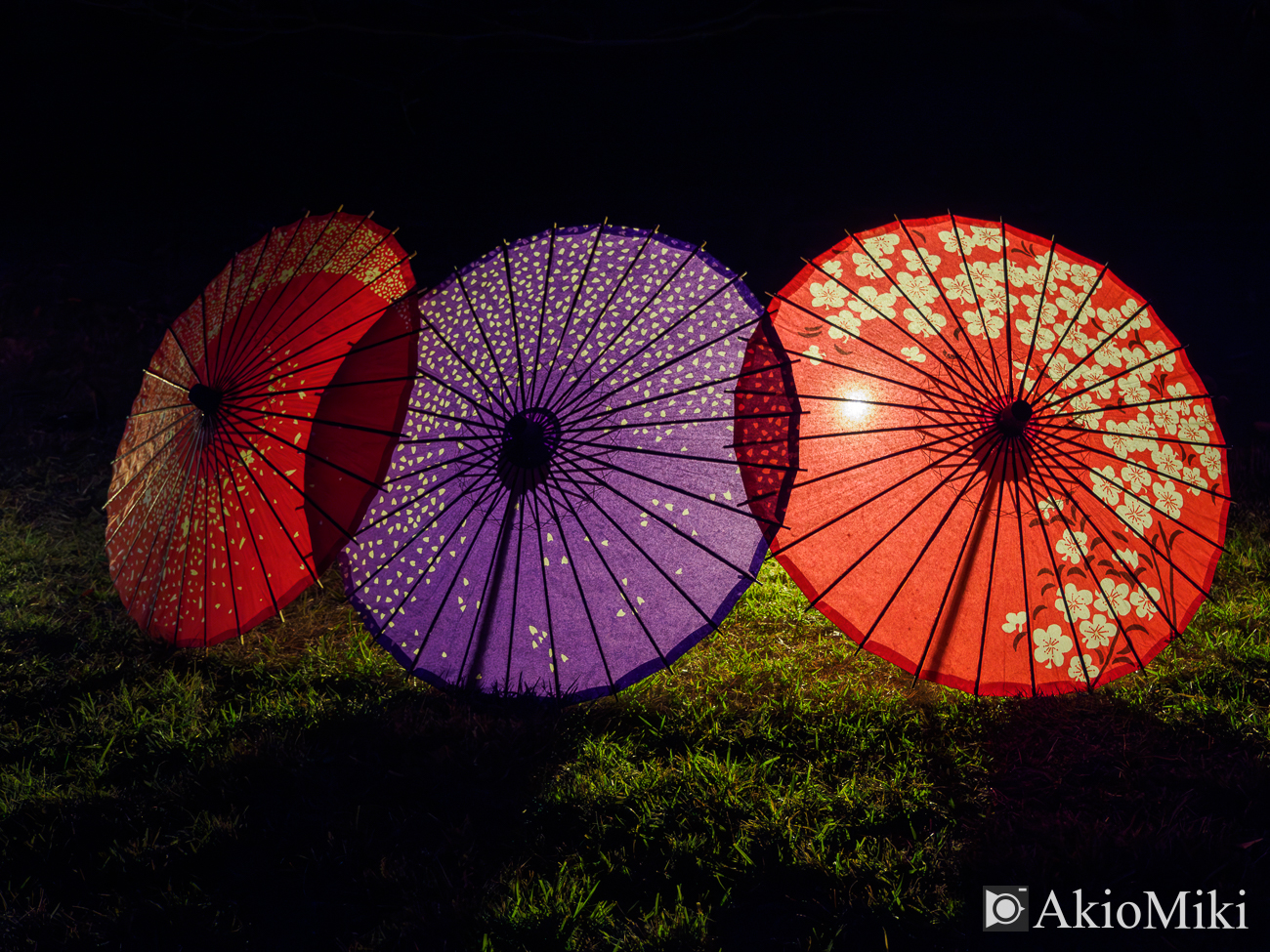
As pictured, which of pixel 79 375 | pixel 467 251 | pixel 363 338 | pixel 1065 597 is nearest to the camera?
pixel 1065 597

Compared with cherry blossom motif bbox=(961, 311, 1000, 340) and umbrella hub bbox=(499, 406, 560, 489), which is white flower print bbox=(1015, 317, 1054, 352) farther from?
umbrella hub bbox=(499, 406, 560, 489)

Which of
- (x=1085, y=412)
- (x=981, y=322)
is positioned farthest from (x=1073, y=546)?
(x=981, y=322)

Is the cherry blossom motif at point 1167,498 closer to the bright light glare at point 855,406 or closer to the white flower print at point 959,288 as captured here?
the white flower print at point 959,288

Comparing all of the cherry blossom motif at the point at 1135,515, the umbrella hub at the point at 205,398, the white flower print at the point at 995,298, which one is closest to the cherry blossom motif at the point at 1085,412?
the cherry blossom motif at the point at 1135,515

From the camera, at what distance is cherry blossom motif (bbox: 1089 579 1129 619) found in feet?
7.86

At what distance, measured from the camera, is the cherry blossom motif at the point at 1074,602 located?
7.83ft

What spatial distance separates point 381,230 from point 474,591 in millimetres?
1497

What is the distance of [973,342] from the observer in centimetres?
250

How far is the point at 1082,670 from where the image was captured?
2393 mm

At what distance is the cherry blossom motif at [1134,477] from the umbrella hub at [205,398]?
116 inches

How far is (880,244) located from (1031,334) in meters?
0.56

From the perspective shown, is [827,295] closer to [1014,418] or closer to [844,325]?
[844,325]

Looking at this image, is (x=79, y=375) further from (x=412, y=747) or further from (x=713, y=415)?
(x=713, y=415)

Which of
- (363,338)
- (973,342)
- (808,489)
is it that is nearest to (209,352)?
(363,338)
